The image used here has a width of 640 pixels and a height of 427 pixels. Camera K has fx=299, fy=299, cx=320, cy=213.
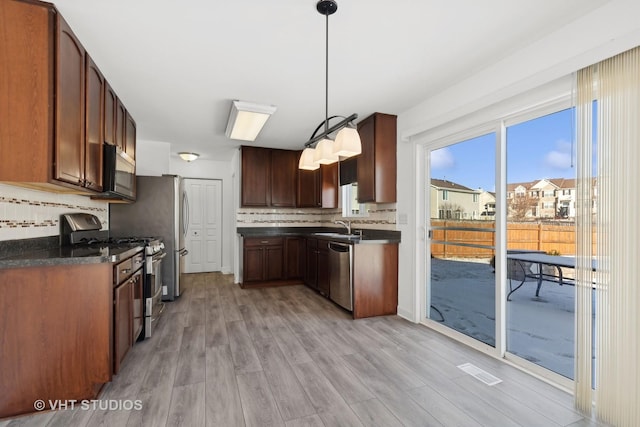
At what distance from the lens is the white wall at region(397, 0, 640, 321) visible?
1.70 metres

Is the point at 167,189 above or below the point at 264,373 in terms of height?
above

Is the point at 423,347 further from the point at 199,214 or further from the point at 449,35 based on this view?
the point at 199,214

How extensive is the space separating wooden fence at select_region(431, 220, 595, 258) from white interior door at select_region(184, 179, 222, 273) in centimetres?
459

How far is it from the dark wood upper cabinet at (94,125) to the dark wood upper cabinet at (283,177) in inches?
114

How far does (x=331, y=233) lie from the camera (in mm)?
5238

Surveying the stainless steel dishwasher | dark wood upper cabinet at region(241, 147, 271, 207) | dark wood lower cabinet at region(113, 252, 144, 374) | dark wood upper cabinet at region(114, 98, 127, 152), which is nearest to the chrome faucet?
the stainless steel dishwasher

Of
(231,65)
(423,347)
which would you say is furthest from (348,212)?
(231,65)

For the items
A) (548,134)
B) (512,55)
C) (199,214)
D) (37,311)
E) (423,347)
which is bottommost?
(423,347)

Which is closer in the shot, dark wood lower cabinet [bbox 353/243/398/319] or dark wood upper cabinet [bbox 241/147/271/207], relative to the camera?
dark wood lower cabinet [bbox 353/243/398/319]

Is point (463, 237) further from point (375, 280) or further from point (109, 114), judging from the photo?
point (109, 114)

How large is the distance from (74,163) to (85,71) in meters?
0.71

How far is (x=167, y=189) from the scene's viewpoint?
4.06 metres

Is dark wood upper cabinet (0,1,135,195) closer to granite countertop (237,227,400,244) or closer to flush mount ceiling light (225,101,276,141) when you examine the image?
flush mount ceiling light (225,101,276,141)

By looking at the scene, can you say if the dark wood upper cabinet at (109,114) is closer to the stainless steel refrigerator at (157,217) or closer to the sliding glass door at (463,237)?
the stainless steel refrigerator at (157,217)
